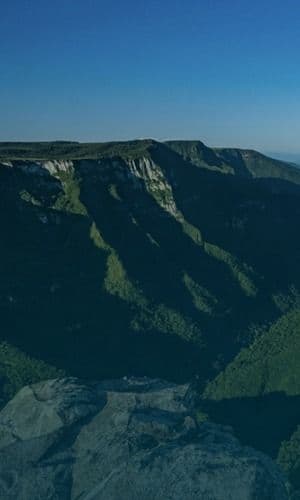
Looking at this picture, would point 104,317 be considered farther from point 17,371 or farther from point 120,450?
point 120,450

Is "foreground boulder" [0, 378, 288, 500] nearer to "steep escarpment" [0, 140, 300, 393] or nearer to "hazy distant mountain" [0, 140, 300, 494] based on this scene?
"hazy distant mountain" [0, 140, 300, 494]

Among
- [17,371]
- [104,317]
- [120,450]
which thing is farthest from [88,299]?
[120,450]

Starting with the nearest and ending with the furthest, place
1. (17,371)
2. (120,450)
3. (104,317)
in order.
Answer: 1. (120,450)
2. (17,371)
3. (104,317)

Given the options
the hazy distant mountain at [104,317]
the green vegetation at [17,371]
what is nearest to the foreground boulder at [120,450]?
the green vegetation at [17,371]

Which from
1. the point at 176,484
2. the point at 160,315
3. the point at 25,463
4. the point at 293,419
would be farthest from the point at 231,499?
the point at 160,315

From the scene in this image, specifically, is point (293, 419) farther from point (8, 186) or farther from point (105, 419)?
point (8, 186)

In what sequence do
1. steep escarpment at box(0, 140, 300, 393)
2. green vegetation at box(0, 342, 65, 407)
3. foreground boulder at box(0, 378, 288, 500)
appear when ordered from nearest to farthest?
foreground boulder at box(0, 378, 288, 500)
green vegetation at box(0, 342, 65, 407)
steep escarpment at box(0, 140, 300, 393)

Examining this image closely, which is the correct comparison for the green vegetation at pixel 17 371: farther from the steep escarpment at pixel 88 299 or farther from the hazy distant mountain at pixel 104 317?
the steep escarpment at pixel 88 299

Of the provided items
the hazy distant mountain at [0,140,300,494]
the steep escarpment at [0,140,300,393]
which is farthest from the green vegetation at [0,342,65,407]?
the steep escarpment at [0,140,300,393]

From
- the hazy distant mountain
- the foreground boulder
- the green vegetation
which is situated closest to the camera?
the foreground boulder
